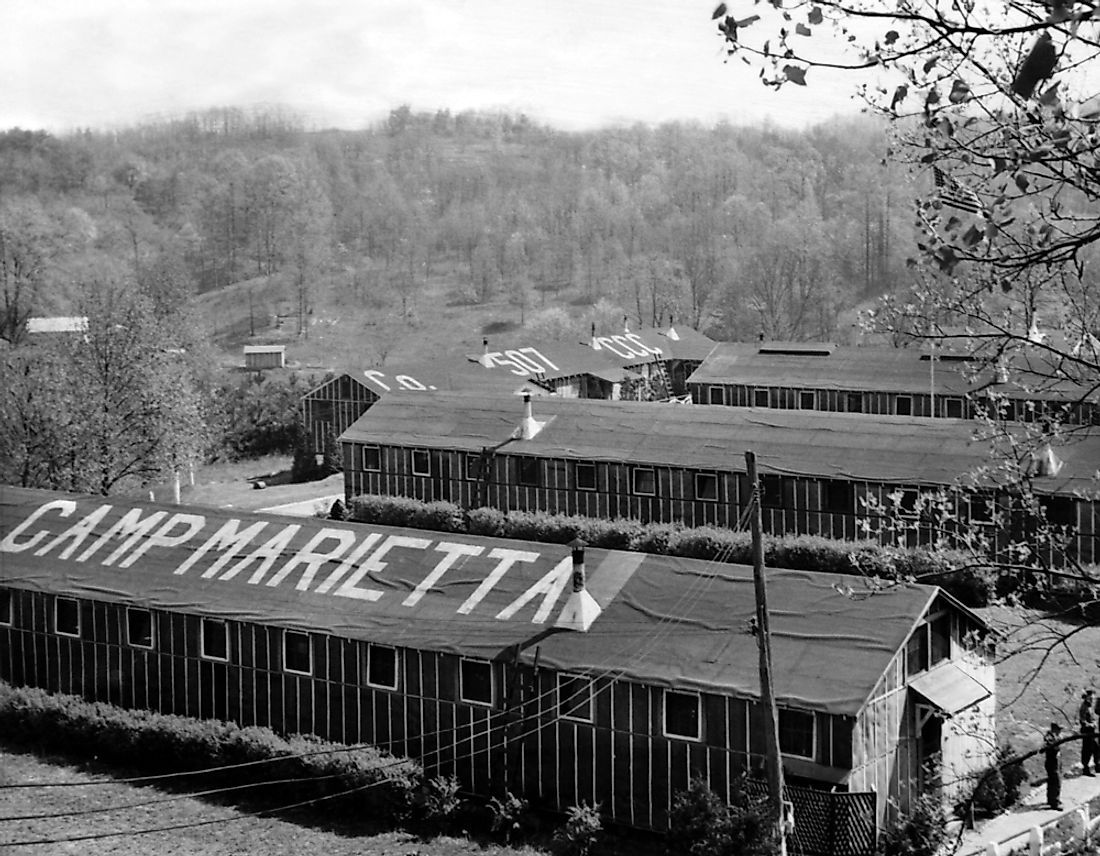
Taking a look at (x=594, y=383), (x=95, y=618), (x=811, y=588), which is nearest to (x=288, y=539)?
(x=95, y=618)

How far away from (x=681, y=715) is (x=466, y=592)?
532 centimetres

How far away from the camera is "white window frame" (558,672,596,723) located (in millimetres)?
20609

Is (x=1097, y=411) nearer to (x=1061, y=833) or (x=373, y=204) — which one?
(x=1061, y=833)

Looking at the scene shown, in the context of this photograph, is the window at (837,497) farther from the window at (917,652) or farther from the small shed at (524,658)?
the window at (917,652)

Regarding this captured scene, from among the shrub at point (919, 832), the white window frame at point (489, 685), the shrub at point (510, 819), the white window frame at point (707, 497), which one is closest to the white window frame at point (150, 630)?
the white window frame at point (489, 685)

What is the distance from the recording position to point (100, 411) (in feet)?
147

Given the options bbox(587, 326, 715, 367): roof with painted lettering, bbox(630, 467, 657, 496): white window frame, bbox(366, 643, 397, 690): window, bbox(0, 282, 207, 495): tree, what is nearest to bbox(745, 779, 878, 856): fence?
bbox(366, 643, 397, 690): window

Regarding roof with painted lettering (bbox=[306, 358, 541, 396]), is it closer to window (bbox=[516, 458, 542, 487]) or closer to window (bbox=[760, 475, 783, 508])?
window (bbox=[516, 458, 542, 487])

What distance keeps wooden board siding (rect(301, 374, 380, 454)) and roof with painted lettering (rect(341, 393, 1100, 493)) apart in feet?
29.6

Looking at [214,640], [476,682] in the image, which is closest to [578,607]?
[476,682]

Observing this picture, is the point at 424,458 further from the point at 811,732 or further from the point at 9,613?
the point at 811,732

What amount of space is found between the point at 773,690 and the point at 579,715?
355 centimetres

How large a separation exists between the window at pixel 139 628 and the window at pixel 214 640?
1.48 metres

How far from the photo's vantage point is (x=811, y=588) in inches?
848
